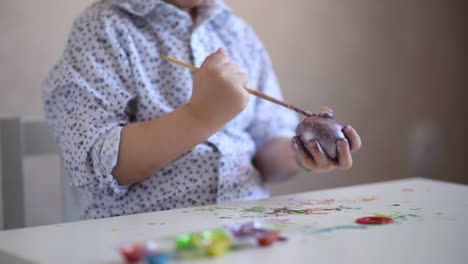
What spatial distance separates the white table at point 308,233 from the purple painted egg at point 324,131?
0.08m

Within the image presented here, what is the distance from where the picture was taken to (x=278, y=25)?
1.77 meters

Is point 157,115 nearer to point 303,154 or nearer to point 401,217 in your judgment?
point 303,154

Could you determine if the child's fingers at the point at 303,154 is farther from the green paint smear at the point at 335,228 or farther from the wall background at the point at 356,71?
the wall background at the point at 356,71

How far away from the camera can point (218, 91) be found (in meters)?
0.90

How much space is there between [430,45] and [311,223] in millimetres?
1610

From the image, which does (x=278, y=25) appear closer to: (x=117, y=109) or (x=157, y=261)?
(x=117, y=109)

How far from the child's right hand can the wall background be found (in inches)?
20.5

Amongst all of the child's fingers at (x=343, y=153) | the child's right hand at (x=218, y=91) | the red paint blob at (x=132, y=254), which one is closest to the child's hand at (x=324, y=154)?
the child's fingers at (x=343, y=153)

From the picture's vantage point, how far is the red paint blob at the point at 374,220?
778mm

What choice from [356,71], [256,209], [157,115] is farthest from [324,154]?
[356,71]

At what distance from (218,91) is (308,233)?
25cm

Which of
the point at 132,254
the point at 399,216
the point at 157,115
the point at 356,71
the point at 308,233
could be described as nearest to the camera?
the point at 132,254

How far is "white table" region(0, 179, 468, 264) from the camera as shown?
0.63 metres

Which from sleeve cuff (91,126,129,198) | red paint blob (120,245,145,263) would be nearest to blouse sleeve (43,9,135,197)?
sleeve cuff (91,126,129,198)
